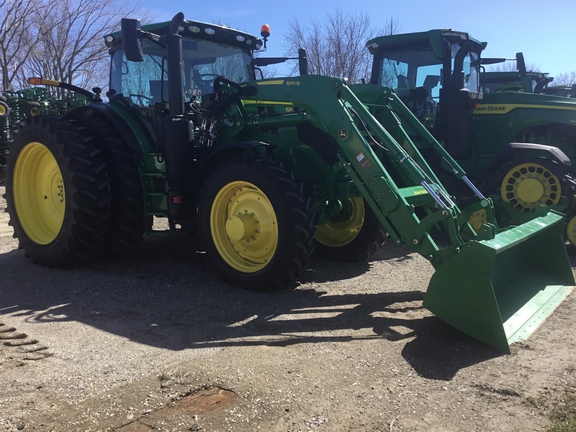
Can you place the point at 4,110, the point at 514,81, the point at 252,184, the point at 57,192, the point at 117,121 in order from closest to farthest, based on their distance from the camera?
the point at 252,184
the point at 117,121
the point at 57,192
the point at 514,81
the point at 4,110

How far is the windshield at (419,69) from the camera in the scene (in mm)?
7988

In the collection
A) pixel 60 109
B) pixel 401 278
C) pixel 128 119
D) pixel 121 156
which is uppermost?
pixel 60 109

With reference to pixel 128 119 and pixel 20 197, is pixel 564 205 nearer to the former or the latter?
pixel 128 119

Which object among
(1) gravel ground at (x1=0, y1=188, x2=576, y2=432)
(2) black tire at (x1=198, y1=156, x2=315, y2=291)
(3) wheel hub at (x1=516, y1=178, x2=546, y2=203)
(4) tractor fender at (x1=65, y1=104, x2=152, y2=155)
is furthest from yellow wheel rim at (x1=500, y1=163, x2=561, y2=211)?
(4) tractor fender at (x1=65, y1=104, x2=152, y2=155)

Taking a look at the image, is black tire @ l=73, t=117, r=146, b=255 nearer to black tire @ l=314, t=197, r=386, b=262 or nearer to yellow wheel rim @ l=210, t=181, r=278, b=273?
yellow wheel rim @ l=210, t=181, r=278, b=273

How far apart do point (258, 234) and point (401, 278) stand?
1.67 m

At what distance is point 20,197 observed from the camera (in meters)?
6.42

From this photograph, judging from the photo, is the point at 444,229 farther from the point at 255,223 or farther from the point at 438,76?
the point at 438,76

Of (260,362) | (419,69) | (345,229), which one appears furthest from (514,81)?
(260,362)

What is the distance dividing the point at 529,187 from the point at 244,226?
3.99m

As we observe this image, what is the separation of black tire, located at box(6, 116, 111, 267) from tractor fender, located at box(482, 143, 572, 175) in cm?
499

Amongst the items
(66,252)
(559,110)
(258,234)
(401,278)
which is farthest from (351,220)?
(559,110)

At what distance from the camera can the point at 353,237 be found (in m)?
6.20

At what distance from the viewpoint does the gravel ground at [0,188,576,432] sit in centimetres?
271
